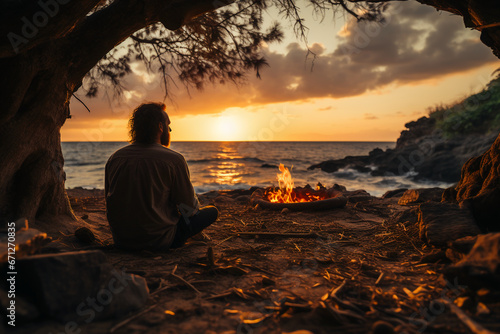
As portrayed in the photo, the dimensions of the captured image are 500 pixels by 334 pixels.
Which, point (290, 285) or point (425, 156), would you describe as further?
point (425, 156)

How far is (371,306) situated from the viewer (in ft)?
6.75

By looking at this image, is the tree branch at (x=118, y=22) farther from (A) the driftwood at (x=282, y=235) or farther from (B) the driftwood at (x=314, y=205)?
(B) the driftwood at (x=314, y=205)

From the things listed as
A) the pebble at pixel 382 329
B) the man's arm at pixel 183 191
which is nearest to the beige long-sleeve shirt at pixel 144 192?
the man's arm at pixel 183 191

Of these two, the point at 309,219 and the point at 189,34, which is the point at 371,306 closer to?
the point at 309,219

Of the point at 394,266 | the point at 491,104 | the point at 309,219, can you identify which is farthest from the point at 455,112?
the point at 394,266

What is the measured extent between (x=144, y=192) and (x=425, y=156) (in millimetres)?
24400

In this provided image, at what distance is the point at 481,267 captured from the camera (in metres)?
1.99

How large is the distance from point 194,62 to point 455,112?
23825mm

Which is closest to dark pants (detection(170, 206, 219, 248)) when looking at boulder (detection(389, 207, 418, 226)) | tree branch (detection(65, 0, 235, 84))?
tree branch (detection(65, 0, 235, 84))

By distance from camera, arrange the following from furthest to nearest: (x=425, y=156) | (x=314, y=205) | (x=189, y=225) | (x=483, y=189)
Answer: (x=425, y=156) → (x=314, y=205) → (x=189, y=225) → (x=483, y=189)

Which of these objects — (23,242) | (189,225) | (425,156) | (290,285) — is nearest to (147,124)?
(189,225)

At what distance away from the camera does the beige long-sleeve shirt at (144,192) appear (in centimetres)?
312

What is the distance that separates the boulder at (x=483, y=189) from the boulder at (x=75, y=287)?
10.8 feet

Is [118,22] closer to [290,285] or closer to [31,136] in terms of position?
[31,136]
